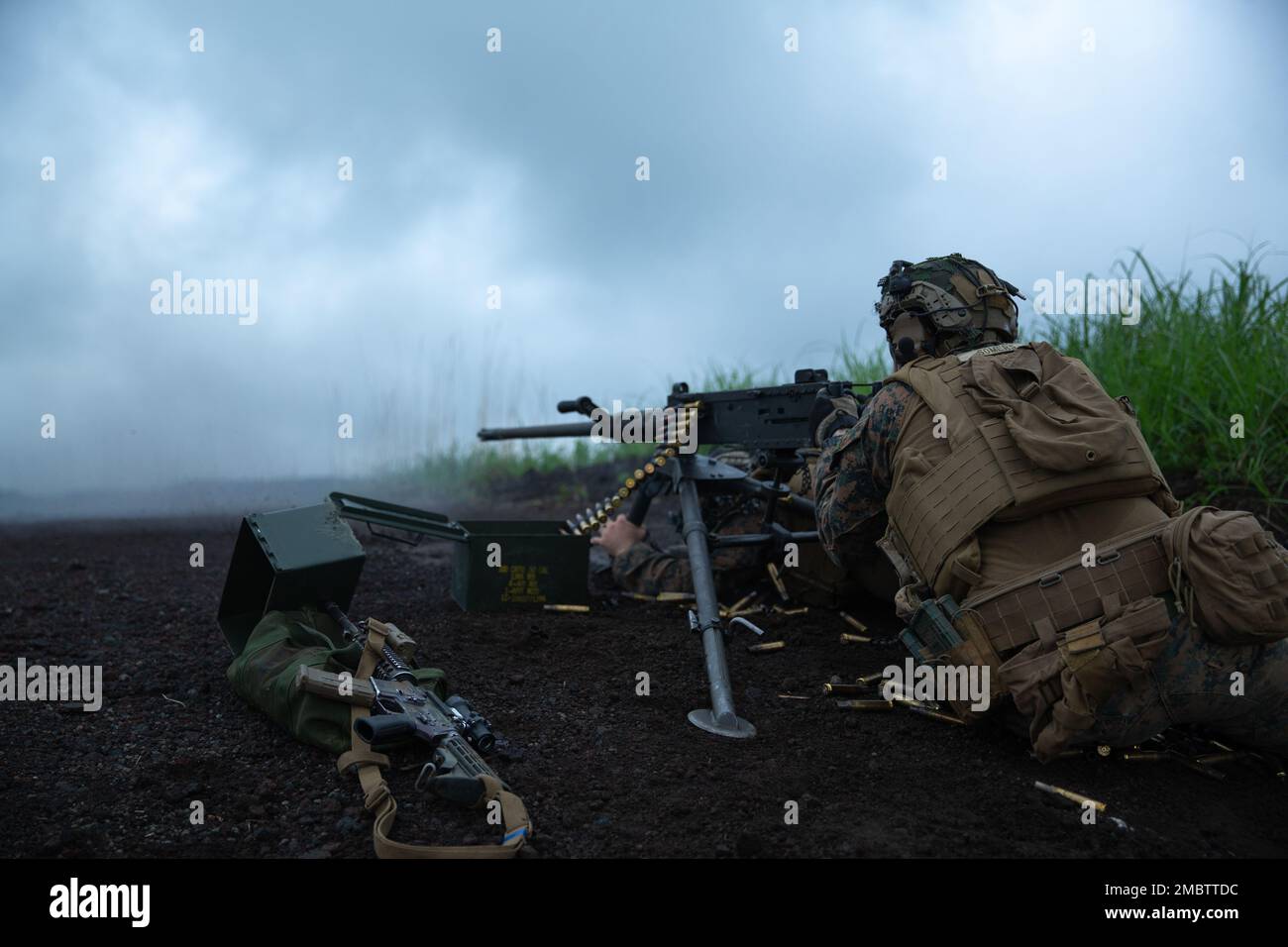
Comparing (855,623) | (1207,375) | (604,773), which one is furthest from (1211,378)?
(604,773)

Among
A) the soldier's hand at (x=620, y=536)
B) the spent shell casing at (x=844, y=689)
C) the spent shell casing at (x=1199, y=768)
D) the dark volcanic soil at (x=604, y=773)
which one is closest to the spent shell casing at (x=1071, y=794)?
the dark volcanic soil at (x=604, y=773)

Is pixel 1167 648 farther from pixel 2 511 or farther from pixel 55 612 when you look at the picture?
pixel 2 511

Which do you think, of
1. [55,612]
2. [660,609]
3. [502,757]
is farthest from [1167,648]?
[55,612]

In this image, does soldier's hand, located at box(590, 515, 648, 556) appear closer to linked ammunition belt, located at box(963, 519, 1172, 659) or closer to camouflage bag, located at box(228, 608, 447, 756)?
camouflage bag, located at box(228, 608, 447, 756)

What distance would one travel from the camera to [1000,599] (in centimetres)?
389

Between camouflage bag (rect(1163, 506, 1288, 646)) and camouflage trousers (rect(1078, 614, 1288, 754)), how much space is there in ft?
0.35

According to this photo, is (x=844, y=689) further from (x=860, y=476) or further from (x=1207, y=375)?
(x=1207, y=375)

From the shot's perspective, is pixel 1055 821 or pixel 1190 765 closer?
pixel 1055 821

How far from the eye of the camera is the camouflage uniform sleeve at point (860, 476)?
14.4 feet

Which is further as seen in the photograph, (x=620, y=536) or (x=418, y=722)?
(x=620, y=536)

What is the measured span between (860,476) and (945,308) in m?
0.93

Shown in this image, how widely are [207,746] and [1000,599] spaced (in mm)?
3536

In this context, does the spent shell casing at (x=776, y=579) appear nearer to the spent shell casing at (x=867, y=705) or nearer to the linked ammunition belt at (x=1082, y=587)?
the spent shell casing at (x=867, y=705)

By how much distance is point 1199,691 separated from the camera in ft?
12.2
